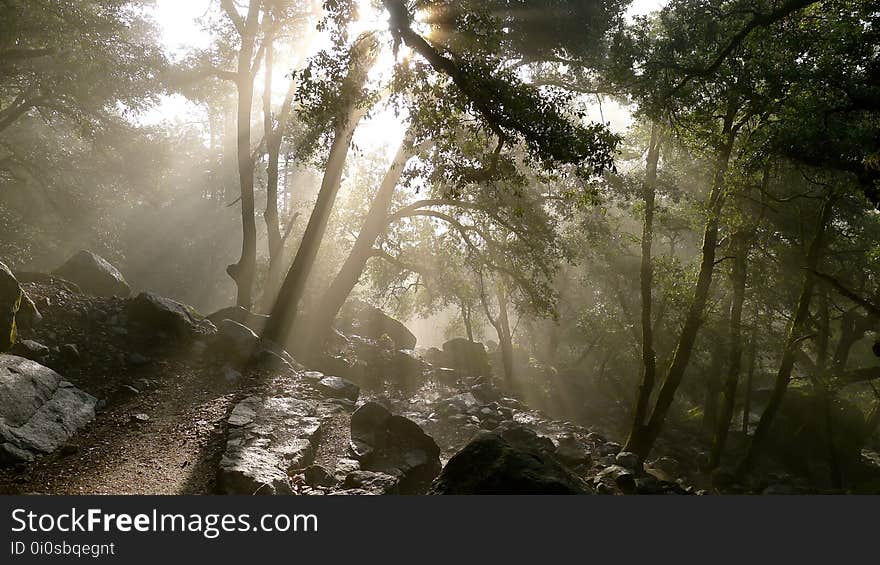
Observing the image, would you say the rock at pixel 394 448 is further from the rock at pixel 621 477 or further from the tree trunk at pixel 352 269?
the tree trunk at pixel 352 269

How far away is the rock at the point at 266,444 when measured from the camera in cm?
567

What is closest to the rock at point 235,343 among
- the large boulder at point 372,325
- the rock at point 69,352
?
the rock at point 69,352

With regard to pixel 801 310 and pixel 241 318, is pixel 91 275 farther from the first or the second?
pixel 801 310

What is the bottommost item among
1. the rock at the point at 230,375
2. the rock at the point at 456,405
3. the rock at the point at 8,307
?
the rock at the point at 456,405

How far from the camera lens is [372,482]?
670 cm

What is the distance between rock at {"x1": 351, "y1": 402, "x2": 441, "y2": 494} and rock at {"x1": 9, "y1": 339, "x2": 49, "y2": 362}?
5.20m

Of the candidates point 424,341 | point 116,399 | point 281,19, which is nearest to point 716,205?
point 116,399

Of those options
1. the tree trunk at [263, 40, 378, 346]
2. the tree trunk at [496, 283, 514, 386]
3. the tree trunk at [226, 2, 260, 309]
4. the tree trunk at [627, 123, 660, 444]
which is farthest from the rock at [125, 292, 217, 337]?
the tree trunk at [496, 283, 514, 386]

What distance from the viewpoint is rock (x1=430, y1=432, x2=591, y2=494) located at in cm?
495

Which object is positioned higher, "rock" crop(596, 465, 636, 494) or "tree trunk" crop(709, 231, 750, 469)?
"tree trunk" crop(709, 231, 750, 469)

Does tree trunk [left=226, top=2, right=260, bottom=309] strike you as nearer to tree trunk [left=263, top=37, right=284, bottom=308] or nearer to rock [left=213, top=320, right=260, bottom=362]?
tree trunk [left=263, top=37, right=284, bottom=308]

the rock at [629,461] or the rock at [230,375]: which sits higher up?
the rock at [230,375]

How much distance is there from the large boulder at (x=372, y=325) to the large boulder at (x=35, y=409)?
19.0 metres

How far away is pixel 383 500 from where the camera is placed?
4461mm
